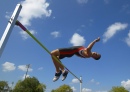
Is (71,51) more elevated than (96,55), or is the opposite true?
(71,51)

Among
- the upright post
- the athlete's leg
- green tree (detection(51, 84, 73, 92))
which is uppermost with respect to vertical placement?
green tree (detection(51, 84, 73, 92))

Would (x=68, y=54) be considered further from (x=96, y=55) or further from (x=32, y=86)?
(x=32, y=86)

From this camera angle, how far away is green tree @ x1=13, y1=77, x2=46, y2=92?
4925 centimetres

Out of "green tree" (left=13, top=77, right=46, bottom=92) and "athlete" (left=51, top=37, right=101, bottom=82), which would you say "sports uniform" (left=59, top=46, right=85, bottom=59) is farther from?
"green tree" (left=13, top=77, right=46, bottom=92)

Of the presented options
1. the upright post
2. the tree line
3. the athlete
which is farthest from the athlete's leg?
the tree line

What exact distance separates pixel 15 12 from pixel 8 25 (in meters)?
0.38

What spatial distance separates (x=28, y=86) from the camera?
50.2 m

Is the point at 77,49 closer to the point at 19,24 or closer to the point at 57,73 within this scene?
the point at 57,73

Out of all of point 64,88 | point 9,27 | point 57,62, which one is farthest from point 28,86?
point 9,27

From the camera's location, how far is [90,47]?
23.1ft

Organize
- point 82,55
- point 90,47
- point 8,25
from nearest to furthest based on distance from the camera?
point 8,25, point 90,47, point 82,55

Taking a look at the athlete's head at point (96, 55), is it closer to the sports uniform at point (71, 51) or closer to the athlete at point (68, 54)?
the athlete at point (68, 54)

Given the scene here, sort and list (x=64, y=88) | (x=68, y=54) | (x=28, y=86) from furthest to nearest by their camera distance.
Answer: (x=64, y=88) < (x=28, y=86) < (x=68, y=54)

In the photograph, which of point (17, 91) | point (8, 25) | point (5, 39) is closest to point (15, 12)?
point (8, 25)
